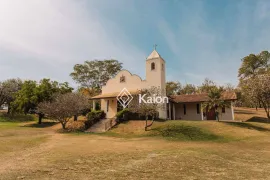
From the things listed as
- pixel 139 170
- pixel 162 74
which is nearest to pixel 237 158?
pixel 139 170

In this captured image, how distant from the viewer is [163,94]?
97.2ft

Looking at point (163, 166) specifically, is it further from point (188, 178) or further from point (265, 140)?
point (265, 140)

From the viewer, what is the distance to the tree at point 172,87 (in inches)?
2130

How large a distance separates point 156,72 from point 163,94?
148 inches

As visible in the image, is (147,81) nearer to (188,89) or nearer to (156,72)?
(156,72)

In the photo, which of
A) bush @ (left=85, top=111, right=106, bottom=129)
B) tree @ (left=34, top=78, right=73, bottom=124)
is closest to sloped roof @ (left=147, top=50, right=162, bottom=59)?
bush @ (left=85, top=111, right=106, bottom=129)

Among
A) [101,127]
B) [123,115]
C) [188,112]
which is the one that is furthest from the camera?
[188,112]

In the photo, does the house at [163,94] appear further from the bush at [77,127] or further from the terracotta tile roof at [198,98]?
the bush at [77,127]

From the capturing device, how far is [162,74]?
3069 centimetres

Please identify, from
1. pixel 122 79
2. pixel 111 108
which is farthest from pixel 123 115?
pixel 122 79

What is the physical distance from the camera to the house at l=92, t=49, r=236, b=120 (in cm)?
2997

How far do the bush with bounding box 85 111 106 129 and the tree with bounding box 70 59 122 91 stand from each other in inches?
822

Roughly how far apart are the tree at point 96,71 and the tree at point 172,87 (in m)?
15.4

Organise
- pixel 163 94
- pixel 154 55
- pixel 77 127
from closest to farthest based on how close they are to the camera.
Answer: pixel 77 127 < pixel 163 94 < pixel 154 55
